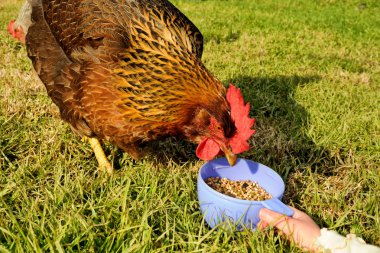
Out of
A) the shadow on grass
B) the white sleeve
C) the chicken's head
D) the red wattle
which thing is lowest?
the shadow on grass

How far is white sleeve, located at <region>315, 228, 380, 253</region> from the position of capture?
59.9 inches

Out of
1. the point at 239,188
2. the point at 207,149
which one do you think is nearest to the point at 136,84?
the point at 207,149

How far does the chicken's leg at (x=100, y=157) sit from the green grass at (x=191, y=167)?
0.22 ft

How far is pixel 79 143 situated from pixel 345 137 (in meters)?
2.03

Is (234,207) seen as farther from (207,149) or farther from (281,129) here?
(281,129)

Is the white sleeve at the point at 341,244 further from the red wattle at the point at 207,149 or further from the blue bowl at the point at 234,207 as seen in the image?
the red wattle at the point at 207,149

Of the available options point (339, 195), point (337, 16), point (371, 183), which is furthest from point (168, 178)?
point (337, 16)

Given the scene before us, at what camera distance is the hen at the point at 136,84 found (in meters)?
2.04

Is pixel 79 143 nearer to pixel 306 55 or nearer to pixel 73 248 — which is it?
pixel 73 248

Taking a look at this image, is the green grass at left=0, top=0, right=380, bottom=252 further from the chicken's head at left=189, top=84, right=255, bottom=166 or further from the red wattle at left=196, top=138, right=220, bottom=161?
the chicken's head at left=189, top=84, right=255, bottom=166

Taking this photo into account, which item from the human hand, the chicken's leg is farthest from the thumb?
the chicken's leg

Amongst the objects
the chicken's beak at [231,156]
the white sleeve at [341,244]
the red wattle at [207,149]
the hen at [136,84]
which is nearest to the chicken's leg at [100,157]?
the hen at [136,84]

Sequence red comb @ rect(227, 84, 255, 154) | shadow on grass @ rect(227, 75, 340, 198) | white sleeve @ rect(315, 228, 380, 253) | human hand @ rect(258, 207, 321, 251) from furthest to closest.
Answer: shadow on grass @ rect(227, 75, 340, 198), red comb @ rect(227, 84, 255, 154), human hand @ rect(258, 207, 321, 251), white sleeve @ rect(315, 228, 380, 253)

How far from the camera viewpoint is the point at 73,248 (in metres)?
1.64
